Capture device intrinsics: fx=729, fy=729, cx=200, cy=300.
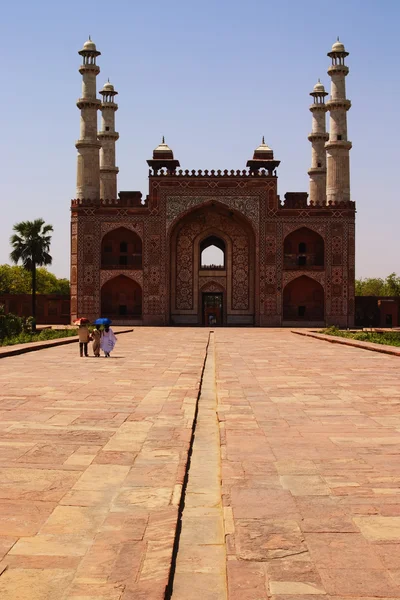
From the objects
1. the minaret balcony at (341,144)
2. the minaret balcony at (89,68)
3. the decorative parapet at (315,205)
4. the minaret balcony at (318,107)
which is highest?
the minaret balcony at (89,68)

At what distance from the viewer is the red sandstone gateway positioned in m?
37.7

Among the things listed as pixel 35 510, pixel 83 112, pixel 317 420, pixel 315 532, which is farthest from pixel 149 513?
pixel 83 112

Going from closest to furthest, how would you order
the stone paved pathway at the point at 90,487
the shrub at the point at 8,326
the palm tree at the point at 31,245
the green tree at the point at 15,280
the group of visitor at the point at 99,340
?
the stone paved pathway at the point at 90,487
the group of visitor at the point at 99,340
the shrub at the point at 8,326
the palm tree at the point at 31,245
the green tree at the point at 15,280

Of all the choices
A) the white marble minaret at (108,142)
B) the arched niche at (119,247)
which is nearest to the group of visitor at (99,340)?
Answer: the arched niche at (119,247)

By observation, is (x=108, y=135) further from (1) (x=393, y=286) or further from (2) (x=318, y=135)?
(1) (x=393, y=286)

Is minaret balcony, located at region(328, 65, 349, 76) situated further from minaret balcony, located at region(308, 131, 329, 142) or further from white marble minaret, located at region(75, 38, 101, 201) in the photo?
white marble minaret, located at region(75, 38, 101, 201)

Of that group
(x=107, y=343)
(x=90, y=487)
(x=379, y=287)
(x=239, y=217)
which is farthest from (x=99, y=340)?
(x=379, y=287)

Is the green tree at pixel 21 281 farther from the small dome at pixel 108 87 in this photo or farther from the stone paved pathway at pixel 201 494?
the stone paved pathway at pixel 201 494

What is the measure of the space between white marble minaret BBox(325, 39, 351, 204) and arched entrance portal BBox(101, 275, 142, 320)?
37.0ft

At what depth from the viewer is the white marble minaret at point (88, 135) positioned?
3797cm

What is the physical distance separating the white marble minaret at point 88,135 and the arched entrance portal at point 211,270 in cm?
506

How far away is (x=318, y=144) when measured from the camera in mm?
42531

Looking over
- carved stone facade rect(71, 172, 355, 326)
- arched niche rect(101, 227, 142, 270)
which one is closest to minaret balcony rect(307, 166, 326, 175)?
carved stone facade rect(71, 172, 355, 326)

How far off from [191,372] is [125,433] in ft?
18.2
